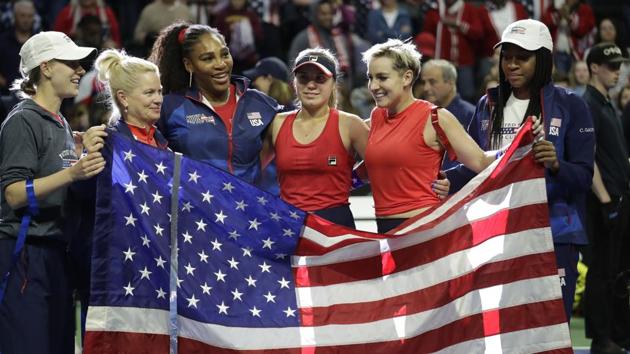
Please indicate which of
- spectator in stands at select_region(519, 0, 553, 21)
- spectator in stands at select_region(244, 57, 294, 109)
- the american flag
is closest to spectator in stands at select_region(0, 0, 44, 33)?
spectator in stands at select_region(244, 57, 294, 109)

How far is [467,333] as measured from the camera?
20.2ft

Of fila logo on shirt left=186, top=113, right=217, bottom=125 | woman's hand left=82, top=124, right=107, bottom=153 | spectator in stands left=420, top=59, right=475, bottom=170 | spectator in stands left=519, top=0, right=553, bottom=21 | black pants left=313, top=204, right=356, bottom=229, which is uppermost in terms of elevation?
spectator in stands left=519, top=0, right=553, bottom=21

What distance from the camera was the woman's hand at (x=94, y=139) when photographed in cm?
597

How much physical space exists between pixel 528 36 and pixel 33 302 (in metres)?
2.79

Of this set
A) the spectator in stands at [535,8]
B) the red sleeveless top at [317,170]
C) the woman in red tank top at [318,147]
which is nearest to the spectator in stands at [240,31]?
the spectator in stands at [535,8]

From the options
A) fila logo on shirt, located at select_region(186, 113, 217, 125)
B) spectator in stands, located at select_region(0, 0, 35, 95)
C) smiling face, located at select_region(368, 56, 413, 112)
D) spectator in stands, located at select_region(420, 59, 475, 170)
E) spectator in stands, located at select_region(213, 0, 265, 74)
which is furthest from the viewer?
spectator in stands, located at select_region(213, 0, 265, 74)

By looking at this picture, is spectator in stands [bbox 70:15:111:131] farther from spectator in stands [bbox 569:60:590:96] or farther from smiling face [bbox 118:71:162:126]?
smiling face [bbox 118:71:162:126]

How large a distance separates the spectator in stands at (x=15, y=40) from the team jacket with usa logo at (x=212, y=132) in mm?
7299

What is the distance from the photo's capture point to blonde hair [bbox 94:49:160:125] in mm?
6305

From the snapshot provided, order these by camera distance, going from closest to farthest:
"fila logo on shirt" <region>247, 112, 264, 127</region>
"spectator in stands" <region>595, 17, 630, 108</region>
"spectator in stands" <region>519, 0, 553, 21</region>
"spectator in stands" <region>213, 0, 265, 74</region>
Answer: "fila logo on shirt" <region>247, 112, 264, 127</region> < "spectator in stands" <region>213, 0, 265, 74</region> < "spectator in stands" <region>595, 17, 630, 108</region> < "spectator in stands" <region>519, 0, 553, 21</region>

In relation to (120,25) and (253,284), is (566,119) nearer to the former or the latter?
(253,284)

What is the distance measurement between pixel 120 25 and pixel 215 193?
30.7ft

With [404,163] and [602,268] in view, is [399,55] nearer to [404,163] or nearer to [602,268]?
[404,163]

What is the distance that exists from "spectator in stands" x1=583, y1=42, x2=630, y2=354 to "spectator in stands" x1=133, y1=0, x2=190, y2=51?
Answer: 5.85m
